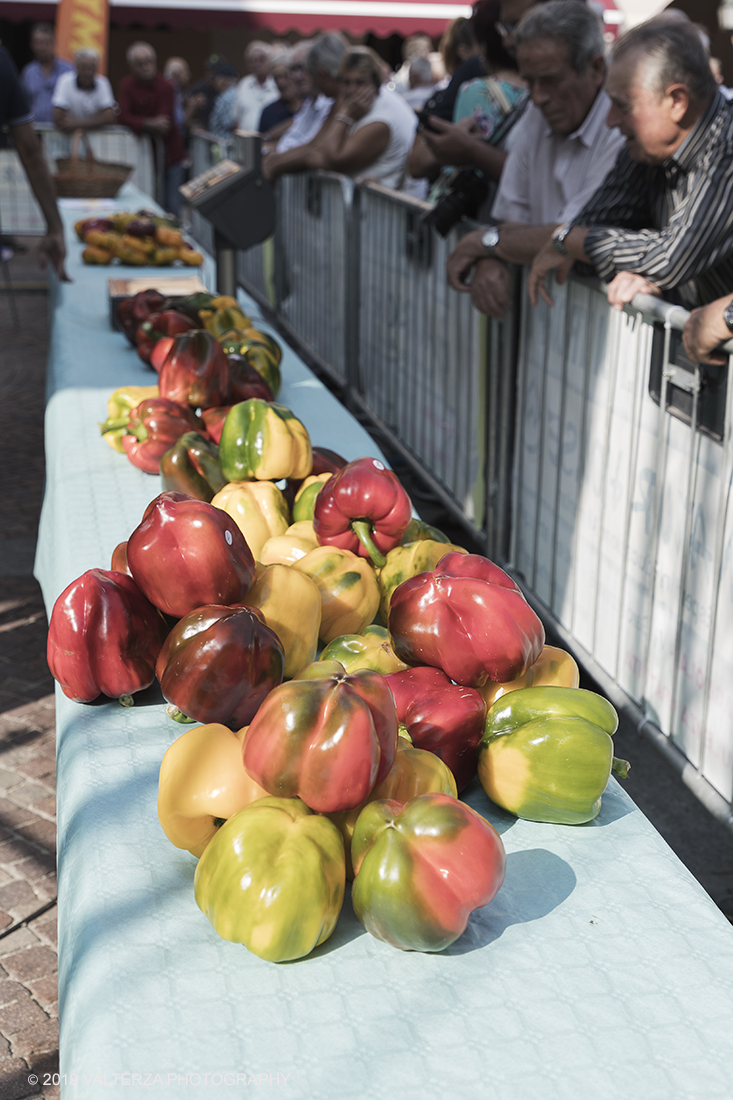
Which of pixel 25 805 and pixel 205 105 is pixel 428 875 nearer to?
pixel 25 805

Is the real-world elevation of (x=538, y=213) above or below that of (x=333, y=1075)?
above

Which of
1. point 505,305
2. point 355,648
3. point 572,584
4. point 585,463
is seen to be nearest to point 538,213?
point 505,305

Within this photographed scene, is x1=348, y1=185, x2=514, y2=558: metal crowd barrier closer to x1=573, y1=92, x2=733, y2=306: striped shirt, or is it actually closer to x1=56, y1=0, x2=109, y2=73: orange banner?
x1=573, y1=92, x2=733, y2=306: striped shirt

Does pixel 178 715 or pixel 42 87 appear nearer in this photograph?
pixel 178 715

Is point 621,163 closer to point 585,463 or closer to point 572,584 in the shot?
point 585,463

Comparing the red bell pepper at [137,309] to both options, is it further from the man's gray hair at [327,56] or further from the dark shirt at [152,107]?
the dark shirt at [152,107]

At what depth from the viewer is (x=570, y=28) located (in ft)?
11.9

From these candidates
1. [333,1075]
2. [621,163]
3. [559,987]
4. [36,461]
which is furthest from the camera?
[36,461]

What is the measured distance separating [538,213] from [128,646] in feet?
10.2

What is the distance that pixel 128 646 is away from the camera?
175 centimetres

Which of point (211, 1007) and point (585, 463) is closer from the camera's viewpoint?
point (211, 1007)

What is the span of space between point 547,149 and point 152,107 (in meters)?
10.7

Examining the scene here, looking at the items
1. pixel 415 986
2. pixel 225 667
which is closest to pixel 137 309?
pixel 225 667

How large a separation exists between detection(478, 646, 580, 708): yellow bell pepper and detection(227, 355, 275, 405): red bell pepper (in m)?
1.60
